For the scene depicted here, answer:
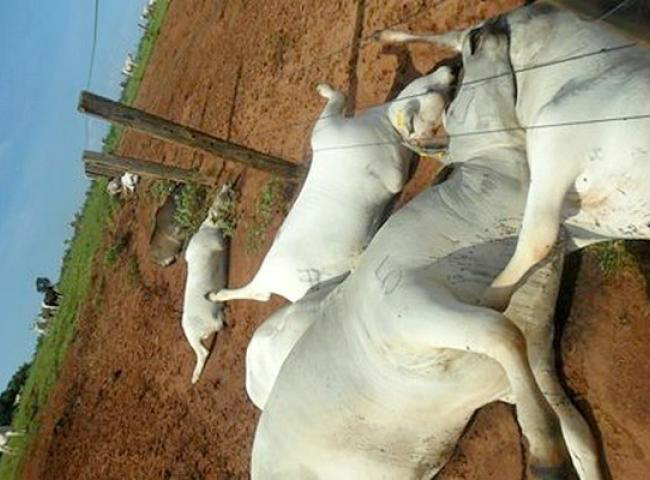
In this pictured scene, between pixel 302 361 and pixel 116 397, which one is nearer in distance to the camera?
pixel 302 361

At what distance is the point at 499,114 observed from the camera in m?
4.79

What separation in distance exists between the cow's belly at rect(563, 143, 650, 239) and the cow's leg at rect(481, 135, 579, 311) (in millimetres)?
96

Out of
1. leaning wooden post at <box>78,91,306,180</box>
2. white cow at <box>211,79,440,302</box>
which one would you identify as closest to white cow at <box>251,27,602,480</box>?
white cow at <box>211,79,440,302</box>

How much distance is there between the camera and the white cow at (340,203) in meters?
6.72

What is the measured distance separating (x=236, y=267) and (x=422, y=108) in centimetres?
468

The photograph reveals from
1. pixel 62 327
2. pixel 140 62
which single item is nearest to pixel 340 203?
pixel 62 327

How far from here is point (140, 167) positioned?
1099 cm

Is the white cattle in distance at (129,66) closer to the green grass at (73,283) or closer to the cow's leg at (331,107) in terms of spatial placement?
the green grass at (73,283)

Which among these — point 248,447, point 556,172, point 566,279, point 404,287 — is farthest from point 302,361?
point 248,447

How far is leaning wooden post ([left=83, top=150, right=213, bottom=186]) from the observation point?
33.4 ft

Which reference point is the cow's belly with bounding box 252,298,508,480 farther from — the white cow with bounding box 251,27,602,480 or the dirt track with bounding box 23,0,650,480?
the dirt track with bounding box 23,0,650,480

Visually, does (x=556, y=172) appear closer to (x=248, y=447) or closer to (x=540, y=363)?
(x=540, y=363)

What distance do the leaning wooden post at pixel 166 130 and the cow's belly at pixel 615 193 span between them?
4693 mm

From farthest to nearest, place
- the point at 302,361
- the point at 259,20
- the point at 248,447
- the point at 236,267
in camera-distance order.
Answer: the point at 259,20, the point at 236,267, the point at 248,447, the point at 302,361
